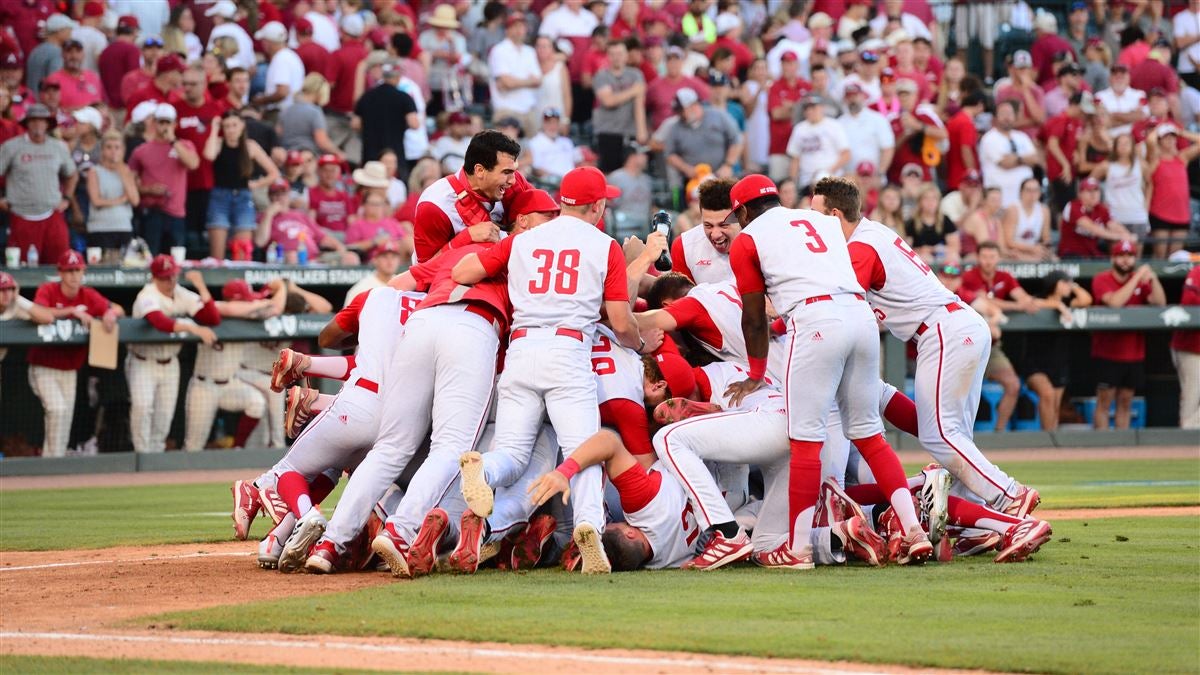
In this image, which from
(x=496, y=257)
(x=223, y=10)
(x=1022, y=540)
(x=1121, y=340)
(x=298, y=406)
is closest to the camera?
(x=1022, y=540)

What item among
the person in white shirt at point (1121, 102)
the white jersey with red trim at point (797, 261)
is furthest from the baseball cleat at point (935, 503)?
the person in white shirt at point (1121, 102)

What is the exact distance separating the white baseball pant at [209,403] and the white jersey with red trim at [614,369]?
7332mm

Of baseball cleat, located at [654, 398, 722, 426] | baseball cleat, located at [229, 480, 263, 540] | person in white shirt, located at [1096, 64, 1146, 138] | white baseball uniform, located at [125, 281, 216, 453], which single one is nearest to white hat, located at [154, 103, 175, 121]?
white baseball uniform, located at [125, 281, 216, 453]

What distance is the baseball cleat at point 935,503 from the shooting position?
796cm

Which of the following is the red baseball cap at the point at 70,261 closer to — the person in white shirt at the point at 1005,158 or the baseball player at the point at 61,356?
the baseball player at the point at 61,356

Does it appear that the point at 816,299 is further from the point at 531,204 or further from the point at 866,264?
the point at 531,204

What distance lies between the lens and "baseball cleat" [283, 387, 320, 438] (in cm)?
895

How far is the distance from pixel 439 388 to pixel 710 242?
2.13 metres

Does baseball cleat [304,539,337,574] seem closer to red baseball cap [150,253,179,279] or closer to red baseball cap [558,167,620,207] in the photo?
red baseball cap [558,167,620,207]

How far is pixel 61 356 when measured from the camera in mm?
14523

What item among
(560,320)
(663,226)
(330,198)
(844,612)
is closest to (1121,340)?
(330,198)

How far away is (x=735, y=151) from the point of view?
18438 millimetres

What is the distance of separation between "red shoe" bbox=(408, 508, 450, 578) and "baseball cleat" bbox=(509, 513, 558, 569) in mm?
570

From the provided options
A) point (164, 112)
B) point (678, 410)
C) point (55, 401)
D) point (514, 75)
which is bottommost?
point (55, 401)
